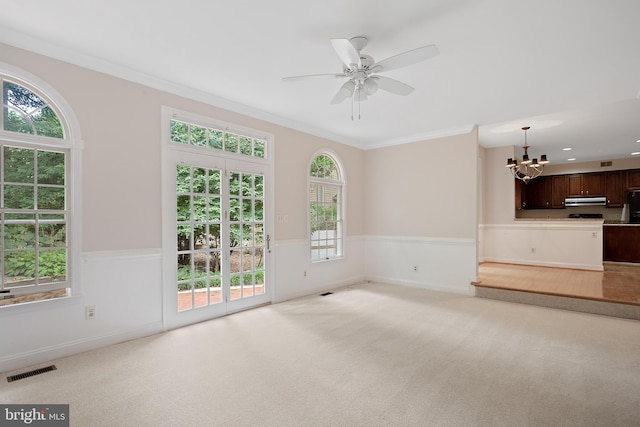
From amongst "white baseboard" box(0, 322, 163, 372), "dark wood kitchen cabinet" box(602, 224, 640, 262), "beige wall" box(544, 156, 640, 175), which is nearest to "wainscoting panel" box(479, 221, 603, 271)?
"dark wood kitchen cabinet" box(602, 224, 640, 262)

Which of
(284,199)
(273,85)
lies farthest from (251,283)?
(273,85)

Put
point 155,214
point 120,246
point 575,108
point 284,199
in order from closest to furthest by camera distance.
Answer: point 120,246, point 155,214, point 575,108, point 284,199

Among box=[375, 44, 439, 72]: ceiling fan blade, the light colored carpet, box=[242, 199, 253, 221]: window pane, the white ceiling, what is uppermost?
the white ceiling

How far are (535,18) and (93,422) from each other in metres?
4.20

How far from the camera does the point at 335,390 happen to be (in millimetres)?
2342

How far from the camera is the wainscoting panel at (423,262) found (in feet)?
17.1

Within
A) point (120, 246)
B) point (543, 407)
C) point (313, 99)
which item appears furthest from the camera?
point (313, 99)

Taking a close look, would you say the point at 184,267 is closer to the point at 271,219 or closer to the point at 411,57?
the point at 271,219

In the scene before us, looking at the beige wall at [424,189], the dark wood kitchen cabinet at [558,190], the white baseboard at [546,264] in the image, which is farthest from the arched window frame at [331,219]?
the dark wood kitchen cabinet at [558,190]

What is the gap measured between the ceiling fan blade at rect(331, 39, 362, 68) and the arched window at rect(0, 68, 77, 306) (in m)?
2.61

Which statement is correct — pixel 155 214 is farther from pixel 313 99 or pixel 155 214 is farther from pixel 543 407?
pixel 543 407

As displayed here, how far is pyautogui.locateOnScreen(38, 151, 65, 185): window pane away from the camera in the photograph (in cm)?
287

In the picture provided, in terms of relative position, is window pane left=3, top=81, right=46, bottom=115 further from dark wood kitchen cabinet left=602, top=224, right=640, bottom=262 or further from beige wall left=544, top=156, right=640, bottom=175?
beige wall left=544, top=156, right=640, bottom=175

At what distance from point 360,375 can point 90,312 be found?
103 inches
